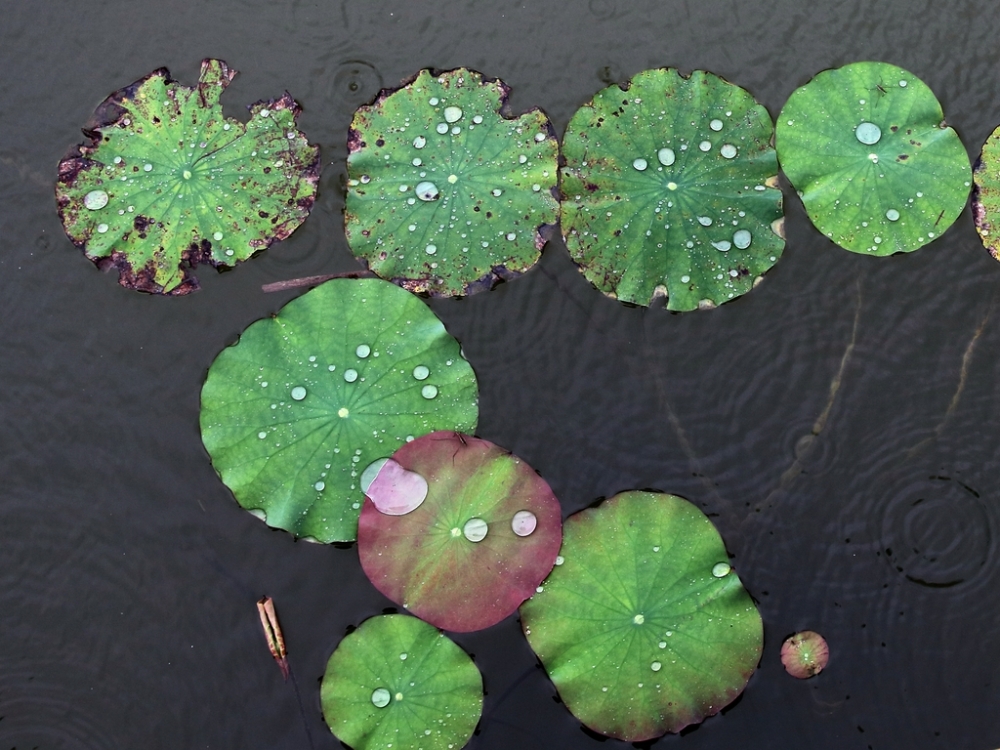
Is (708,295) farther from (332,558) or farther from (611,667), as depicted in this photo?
(332,558)

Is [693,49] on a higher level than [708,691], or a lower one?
higher

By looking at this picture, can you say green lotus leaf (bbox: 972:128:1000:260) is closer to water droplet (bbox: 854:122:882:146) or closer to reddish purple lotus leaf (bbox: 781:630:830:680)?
water droplet (bbox: 854:122:882:146)

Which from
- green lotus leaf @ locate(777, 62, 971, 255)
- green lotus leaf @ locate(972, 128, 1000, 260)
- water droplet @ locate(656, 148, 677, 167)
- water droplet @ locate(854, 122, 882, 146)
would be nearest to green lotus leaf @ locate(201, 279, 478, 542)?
water droplet @ locate(656, 148, 677, 167)

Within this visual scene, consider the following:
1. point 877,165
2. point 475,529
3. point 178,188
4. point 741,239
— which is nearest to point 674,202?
point 741,239

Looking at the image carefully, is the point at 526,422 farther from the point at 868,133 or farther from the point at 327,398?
the point at 868,133

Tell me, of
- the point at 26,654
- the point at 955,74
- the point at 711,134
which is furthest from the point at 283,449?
the point at 955,74

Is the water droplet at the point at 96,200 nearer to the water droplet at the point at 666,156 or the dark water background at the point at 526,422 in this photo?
the dark water background at the point at 526,422
